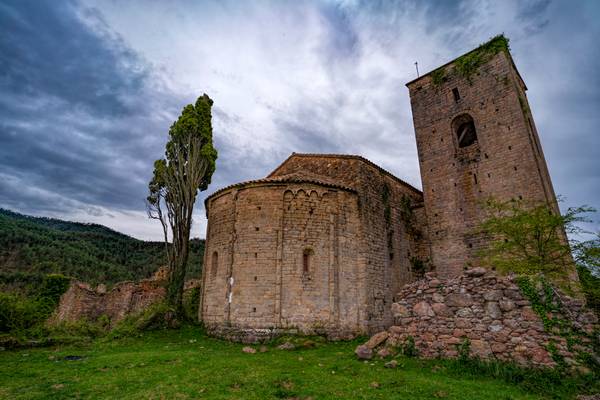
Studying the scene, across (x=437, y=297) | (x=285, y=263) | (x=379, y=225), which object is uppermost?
(x=379, y=225)

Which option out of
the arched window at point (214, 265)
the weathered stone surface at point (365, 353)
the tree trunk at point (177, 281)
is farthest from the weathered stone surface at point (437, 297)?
the tree trunk at point (177, 281)

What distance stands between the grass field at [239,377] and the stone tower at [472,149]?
1012cm

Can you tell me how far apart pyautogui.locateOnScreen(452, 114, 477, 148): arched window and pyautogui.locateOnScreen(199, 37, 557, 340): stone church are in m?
0.08

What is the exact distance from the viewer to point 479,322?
7570 mm

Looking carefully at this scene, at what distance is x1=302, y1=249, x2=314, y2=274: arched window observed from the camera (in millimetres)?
13656

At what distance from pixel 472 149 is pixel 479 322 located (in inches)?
Result: 503

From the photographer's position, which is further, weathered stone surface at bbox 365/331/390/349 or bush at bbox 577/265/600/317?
bush at bbox 577/265/600/317

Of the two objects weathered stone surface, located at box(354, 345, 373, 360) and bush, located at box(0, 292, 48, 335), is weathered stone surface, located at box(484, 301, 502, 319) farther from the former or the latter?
bush, located at box(0, 292, 48, 335)

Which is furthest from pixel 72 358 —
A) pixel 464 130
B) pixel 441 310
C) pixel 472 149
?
pixel 464 130

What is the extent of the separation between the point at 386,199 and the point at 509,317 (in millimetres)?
10831

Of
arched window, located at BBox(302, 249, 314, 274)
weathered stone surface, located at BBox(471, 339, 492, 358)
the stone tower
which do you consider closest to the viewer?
weathered stone surface, located at BBox(471, 339, 492, 358)

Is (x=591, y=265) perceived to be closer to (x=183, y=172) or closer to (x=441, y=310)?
(x=441, y=310)

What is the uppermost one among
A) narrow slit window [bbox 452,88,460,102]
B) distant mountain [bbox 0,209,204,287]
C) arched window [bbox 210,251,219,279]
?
narrow slit window [bbox 452,88,460,102]

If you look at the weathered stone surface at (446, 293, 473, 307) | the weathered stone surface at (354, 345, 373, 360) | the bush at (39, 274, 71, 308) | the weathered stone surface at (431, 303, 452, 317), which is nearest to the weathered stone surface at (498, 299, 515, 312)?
the weathered stone surface at (446, 293, 473, 307)
